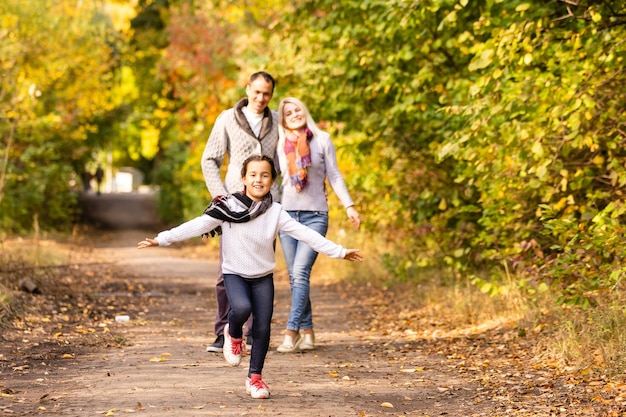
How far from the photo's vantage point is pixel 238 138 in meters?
7.74

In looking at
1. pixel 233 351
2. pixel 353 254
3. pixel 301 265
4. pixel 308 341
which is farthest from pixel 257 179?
pixel 308 341

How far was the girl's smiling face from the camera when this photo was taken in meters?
6.34

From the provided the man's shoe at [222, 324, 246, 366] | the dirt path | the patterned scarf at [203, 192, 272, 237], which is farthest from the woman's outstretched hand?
the man's shoe at [222, 324, 246, 366]

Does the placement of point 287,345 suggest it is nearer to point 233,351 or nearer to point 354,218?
point 354,218

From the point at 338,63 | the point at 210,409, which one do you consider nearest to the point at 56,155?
the point at 338,63

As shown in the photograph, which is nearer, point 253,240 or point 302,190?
point 253,240

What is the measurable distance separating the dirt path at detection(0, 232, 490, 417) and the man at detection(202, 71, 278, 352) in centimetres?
77

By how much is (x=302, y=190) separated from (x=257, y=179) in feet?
5.63

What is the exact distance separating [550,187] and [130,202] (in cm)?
3667

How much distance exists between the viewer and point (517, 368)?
7375mm

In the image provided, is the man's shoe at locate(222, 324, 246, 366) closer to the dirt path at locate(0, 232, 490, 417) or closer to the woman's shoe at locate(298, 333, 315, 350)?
the dirt path at locate(0, 232, 490, 417)

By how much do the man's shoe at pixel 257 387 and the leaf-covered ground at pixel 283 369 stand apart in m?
0.05

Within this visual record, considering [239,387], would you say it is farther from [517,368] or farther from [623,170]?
[623,170]

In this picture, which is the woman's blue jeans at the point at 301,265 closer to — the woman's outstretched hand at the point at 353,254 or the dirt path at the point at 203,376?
the dirt path at the point at 203,376
